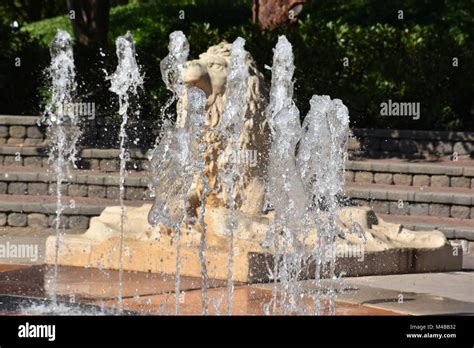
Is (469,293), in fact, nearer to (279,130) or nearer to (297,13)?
(279,130)

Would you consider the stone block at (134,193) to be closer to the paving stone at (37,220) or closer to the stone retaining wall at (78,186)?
the stone retaining wall at (78,186)

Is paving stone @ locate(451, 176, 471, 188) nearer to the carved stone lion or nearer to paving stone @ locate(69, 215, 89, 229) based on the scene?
paving stone @ locate(69, 215, 89, 229)

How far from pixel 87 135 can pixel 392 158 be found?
145 inches

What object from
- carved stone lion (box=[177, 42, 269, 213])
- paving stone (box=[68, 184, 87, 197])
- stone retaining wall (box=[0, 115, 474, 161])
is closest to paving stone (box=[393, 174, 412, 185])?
stone retaining wall (box=[0, 115, 474, 161])

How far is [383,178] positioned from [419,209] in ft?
4.19

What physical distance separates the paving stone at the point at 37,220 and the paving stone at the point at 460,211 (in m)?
4.18

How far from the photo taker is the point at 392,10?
23.9 meters

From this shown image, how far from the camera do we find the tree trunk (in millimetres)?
21672

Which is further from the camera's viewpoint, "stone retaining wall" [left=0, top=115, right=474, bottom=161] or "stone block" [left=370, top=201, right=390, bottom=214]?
"stone retaining wall" [left=0, top=115, right=474, bottom=161]

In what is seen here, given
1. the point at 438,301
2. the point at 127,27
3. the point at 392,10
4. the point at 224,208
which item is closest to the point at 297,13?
the point at 392,10

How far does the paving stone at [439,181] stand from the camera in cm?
1647

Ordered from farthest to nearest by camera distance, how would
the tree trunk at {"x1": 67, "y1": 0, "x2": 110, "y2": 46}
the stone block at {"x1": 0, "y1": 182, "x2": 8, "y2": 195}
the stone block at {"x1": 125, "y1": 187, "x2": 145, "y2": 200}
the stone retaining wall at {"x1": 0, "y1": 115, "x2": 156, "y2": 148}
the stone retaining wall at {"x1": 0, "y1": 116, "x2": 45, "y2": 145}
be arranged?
1. the tree trunk at {"x1": 67, "y1": 0, "x2": 110, "y2": 46}
2. the stone retaining wall at {"x1": 0, "y1": 116, "x2": 45, "y2": 145}
3. the stone retaining wall at {"x1": 0, "y1": 115, "x2": 156, "y2": 148}
4. the stone block at {"x1": 0, "y1": 182, "x2": 8, "y2": 195}
5. the stone block at {"x1": 125, "y1": 187, "x2": 145, "y2": 200}

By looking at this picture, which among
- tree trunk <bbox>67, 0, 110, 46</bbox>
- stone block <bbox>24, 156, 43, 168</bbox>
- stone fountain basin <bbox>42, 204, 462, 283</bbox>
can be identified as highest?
tree trunk <bbox>67, 0, 110, 46</bbox>

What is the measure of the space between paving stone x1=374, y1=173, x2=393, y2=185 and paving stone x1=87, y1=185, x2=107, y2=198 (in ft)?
10.1
